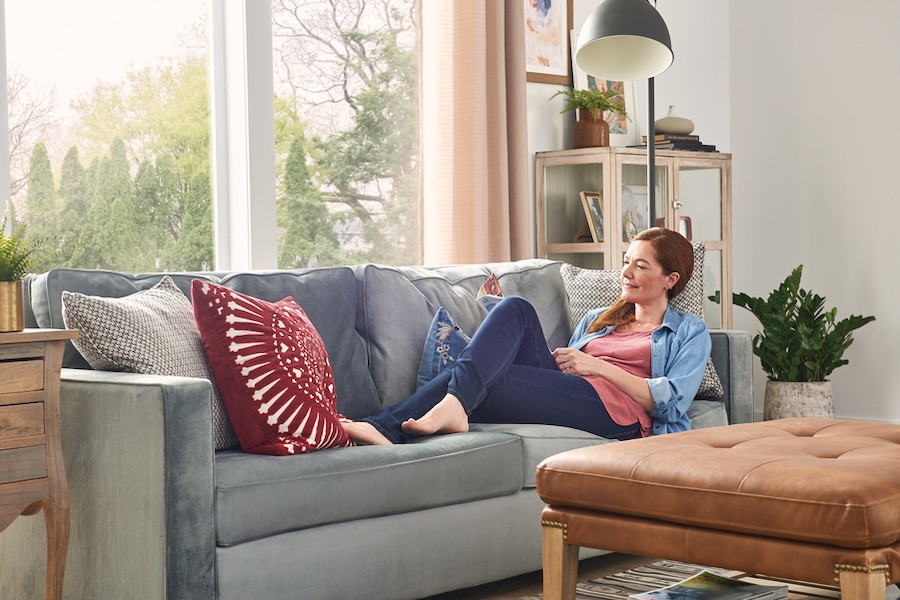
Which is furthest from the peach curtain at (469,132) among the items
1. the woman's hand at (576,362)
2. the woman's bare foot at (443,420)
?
the woman's bare foot at (443,420)

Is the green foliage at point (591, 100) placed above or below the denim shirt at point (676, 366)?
above

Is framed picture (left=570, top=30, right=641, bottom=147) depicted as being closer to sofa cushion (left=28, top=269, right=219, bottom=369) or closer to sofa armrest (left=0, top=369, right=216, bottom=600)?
sofa cushion (left=28, top=269, right=219, bottom=369)

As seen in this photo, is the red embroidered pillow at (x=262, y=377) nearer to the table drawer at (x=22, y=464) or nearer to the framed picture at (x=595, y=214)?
the table drawer at (x=22, y=464)

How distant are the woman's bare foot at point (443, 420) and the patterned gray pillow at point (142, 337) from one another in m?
0.44

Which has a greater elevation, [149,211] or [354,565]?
[149,211]

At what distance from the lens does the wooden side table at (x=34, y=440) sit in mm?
2188

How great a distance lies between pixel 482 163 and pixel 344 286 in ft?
4.58

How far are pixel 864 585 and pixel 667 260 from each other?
166 centimetres

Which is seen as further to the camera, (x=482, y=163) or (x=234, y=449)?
(x=482, y=163)

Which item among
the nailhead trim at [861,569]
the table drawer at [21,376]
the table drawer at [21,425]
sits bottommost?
the nailhead trim at [861,569]

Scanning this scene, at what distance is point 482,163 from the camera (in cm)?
436

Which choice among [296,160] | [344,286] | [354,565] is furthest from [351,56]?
[354,565]

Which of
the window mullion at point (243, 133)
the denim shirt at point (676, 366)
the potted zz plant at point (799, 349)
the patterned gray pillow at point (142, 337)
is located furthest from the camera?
the potted zz plant at point (799, 349)

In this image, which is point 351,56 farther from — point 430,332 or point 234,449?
point 234,449
